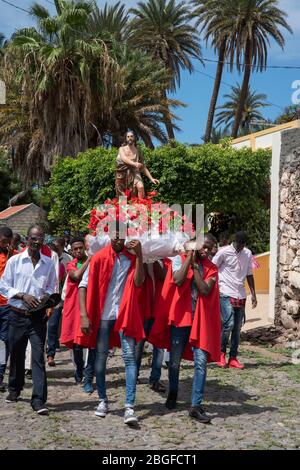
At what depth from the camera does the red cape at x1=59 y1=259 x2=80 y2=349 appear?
25.0ft

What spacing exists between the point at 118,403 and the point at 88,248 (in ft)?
5.39

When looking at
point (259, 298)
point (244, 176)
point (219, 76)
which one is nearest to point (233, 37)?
point (219, 76)

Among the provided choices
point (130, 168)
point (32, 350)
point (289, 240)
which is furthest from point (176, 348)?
point (289, 240)

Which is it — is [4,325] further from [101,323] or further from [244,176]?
[244,176]

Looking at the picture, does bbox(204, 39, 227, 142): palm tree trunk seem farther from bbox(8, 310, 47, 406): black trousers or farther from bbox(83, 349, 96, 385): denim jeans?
bbox(8, 310, 47, 406): black trousers

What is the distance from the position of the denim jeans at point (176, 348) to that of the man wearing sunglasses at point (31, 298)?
1260 millimetres

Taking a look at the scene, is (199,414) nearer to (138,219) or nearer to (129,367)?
(129,367)

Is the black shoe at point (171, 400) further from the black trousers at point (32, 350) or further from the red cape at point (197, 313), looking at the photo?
the black trousers at point (32, 350)

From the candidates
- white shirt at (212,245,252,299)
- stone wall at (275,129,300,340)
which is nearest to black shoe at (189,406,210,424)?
white shirt at (212,245,252,299)

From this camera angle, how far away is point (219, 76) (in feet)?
115

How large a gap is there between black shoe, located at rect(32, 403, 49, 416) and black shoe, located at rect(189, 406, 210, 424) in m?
1.39

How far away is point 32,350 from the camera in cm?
639

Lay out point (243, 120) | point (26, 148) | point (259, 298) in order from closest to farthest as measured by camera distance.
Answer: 1. point (259, 298)
2. point (26, 148)
3. point (243, 120)

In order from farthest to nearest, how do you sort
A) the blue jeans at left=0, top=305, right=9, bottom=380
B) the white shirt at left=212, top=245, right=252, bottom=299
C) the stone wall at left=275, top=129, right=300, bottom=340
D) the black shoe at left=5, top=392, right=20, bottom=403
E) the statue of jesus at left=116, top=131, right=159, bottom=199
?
the stone wall at left=275, top=129, right=300, bottom=340
the statue of jesus at left=116, top=131, right=159, bottom=199
the white shirt at left=212, top=245, right=252, bottom=299
the blue jeans at left=0, top=305, right=9, bottom=380
the black shoe at left=5, top=392, right=20, bottom=403
